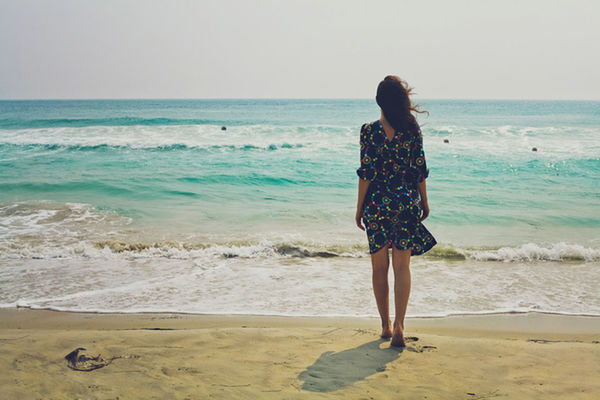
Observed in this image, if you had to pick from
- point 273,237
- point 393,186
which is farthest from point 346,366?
point 273,237

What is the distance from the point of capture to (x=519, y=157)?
1736cm

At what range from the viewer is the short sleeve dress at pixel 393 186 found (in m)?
3.12

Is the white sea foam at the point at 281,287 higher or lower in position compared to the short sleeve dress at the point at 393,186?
lower

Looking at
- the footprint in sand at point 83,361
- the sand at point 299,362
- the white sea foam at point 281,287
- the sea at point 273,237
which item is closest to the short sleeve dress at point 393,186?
the sea at point 273,237

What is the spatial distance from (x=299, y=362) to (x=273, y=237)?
4366 millimetres

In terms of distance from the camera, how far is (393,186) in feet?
10.4

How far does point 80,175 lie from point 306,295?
10936 millimetres

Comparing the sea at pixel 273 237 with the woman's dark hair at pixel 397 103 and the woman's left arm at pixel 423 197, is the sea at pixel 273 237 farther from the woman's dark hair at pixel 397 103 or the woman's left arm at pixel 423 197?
the woman's left arm at pixel 423 197

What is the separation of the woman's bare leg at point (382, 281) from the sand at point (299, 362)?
0.53ft

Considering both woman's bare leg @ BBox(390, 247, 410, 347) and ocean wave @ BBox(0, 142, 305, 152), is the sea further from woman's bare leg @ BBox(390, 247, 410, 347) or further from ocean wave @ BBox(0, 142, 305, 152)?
ocean wave @ BBox(0, 142, 305, 152)

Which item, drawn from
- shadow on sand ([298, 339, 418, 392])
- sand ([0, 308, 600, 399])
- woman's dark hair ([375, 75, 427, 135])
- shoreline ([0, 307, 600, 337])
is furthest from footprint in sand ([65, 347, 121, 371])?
woman's dark hair ([375, 75, 427, 135])

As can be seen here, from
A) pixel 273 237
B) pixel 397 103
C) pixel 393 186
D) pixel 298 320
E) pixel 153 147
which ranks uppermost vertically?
pixel 397 103

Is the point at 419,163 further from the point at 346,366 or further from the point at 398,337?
the point at 346,366

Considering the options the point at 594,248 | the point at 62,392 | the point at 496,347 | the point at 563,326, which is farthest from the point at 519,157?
the point at 62,392
